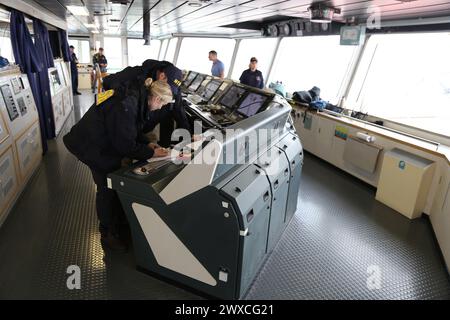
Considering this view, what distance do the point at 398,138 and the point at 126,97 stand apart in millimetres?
2986

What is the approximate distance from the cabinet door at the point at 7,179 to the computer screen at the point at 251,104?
2.30m

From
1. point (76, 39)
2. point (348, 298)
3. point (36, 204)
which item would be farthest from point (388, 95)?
point (76, 39)

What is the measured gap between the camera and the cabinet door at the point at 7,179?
107 inches

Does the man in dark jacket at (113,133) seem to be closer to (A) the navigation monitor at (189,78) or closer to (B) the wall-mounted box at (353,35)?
(B) the wall-mounted box at (353,35)

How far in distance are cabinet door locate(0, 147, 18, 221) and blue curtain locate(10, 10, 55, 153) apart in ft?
4.91

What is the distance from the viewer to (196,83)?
5586 mm

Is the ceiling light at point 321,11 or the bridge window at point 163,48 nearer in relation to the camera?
the ceiling light at point 321,11

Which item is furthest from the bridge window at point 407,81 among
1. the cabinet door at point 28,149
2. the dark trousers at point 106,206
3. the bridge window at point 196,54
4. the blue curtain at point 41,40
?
the bridge window at point 196,54

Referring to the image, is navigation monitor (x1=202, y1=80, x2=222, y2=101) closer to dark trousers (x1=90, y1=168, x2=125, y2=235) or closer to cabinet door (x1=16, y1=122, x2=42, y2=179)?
cabinet door (x1=16, y1=122, x2=42, y2=179)

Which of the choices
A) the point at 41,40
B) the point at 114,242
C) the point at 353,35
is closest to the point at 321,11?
the point at 353,35

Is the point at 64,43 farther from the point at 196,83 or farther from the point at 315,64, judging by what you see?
the point at 315,64

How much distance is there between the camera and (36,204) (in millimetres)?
3105

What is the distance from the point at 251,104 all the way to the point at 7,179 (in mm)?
2434

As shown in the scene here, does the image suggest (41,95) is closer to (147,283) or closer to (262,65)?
(147,283)
